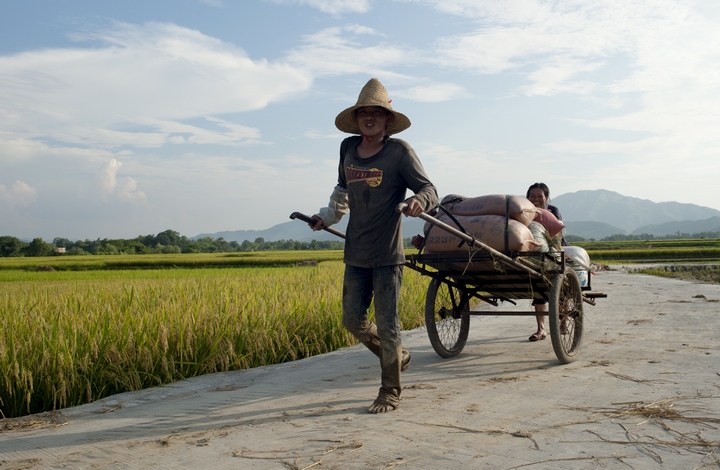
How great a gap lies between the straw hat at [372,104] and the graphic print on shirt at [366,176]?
0.38 metres

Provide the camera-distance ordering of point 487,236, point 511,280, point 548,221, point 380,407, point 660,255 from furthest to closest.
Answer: point 660,255 → point 548,221 → point 511,280 → point 487,236 → point 380,407

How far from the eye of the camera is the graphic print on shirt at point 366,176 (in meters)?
4.18

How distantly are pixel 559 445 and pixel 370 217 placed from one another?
1.81 meters

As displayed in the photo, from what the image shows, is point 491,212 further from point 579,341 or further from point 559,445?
point 559,445

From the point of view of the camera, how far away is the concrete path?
120 inches

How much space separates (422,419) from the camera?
147 inches

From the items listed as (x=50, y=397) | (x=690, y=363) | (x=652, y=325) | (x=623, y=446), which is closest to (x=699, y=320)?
(x=652, y=325)

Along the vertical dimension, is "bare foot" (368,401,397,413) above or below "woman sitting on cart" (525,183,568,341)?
below

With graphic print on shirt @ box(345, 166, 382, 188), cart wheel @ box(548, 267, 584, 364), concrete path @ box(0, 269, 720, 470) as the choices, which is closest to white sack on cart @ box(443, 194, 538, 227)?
cart wheel @ box(548, 267, 584, 364)

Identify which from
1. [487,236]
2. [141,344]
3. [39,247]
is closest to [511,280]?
[487,236]

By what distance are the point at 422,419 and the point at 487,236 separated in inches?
76.9

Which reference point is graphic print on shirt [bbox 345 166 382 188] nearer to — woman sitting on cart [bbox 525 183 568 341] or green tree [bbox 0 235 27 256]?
woman sitting on cart [bbox 525 183 568 341]

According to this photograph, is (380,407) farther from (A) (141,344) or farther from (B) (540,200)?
(B) (540,200)

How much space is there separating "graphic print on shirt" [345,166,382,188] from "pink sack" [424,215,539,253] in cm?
125
